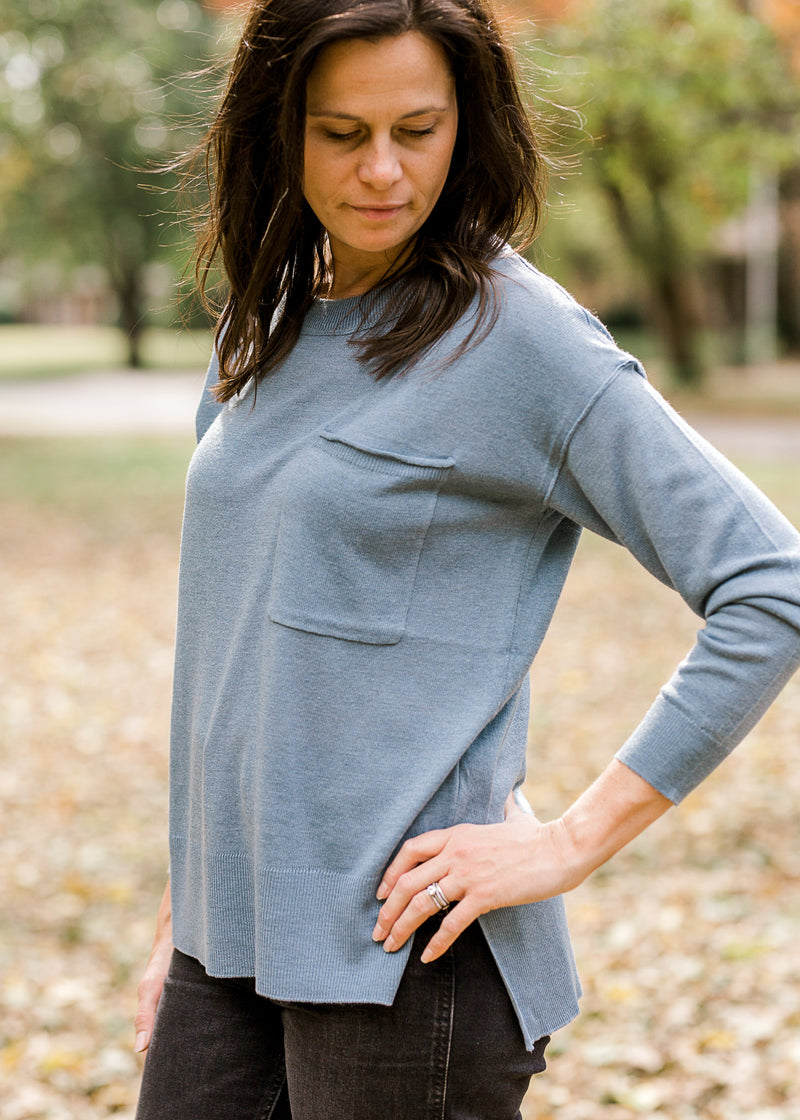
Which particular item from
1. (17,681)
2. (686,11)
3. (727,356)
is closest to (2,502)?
(17,681)

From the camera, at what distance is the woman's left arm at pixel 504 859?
1368 mm

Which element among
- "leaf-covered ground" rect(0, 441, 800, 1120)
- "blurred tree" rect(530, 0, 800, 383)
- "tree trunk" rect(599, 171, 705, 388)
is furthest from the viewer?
"tree trunk" rect(599, 171, 705, 388)

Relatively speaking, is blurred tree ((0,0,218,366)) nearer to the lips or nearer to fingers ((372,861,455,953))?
the lips

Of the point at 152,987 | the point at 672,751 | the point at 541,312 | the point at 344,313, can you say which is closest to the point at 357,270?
the point at 344,313

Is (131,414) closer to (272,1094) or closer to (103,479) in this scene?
(103,479)

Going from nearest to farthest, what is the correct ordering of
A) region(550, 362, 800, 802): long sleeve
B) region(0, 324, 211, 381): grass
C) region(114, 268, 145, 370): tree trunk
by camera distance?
region(550, 362, 800, 802): long sleeve
region(114, 268, 145, 370): tree trunk
region(0, 324, 211, 381): grass

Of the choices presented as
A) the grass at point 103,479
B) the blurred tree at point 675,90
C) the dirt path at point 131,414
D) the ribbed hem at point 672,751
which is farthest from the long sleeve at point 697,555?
the dirt path at point 131,414

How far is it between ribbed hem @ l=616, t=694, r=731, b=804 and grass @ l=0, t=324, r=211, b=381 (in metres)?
24.9

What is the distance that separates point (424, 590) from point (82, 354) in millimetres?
42134

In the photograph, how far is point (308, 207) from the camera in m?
1.66

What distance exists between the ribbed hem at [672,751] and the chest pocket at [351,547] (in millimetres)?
286

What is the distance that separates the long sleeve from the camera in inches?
50.6

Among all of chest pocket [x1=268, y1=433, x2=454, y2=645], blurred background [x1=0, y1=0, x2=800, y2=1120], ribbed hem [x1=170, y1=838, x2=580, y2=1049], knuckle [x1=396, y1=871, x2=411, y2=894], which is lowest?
blurred background [x1=0, y1=0, x2=800, y2=1120]

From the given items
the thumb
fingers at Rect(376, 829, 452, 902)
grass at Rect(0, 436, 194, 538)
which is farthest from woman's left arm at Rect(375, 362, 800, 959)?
grass at Rect(0, 436, 194, 538)
